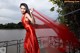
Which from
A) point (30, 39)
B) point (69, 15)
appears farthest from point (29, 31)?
point (69, 15)

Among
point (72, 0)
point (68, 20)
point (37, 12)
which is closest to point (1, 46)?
point (68, 20)

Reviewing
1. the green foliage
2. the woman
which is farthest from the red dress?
the green foliage

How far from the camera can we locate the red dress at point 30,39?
6.38 m

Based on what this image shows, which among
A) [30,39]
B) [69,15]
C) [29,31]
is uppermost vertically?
[69,15]

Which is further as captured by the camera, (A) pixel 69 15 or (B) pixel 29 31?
(A) pixel 69 15

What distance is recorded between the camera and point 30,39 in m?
6.41

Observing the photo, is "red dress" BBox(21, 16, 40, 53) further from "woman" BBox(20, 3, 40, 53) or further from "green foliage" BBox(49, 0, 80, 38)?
"green foliage" BBox(49, 0, 80, 38)

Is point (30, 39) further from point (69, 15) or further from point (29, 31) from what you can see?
point (69, 15)

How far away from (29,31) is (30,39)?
0.56 feet

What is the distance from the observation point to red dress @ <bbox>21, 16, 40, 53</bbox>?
20.9 ft

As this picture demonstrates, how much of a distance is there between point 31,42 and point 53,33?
955 millimetres

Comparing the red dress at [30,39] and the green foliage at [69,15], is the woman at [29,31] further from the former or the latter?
the green foliage at [69,15]

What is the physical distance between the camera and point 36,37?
650cm

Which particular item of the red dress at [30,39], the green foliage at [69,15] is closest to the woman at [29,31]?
the red dress at [30,39]
